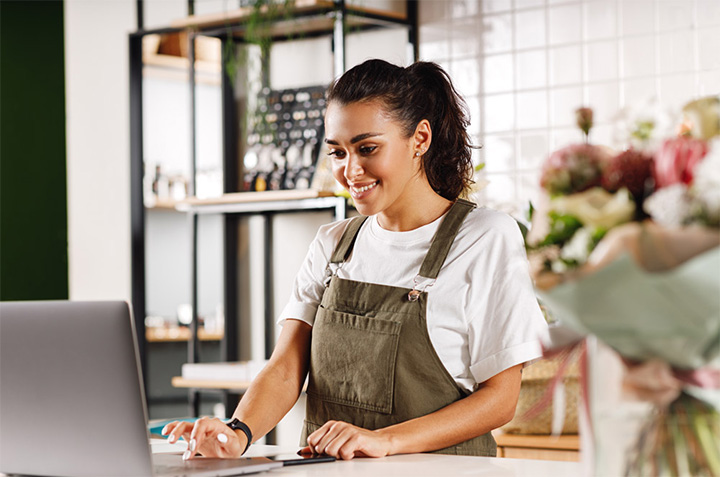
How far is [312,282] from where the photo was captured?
2.05 metres

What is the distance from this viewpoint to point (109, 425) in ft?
4.15

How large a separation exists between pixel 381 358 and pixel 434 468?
1.25 feet

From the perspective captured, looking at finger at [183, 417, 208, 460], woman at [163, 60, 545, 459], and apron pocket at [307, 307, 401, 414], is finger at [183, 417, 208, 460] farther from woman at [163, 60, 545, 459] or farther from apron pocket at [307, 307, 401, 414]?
apron pocket at [307, 307, 401, 414]

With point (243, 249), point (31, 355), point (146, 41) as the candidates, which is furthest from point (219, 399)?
point (31, 355)

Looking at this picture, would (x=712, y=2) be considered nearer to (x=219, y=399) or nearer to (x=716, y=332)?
(x=716, y=332)

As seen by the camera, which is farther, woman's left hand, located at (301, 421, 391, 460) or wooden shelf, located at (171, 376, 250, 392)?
wooden shelf, located at (171, 376, 250, 392)

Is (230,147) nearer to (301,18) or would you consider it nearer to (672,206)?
(301,18)

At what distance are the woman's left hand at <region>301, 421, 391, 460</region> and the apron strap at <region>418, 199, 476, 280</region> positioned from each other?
0.36m

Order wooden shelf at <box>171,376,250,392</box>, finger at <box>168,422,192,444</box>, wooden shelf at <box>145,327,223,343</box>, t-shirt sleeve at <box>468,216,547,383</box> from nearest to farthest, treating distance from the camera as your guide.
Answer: finger at <box>168,422,192,444</box>
t-shirt sleeve at <box>468,216,547,383</box>
wooden shelf at <box>171,376,250,392</box>
wooden shelf at <box>145,327,223,343</box>

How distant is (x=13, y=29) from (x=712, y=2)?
11.2 ft

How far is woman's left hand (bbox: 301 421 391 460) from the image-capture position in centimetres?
156

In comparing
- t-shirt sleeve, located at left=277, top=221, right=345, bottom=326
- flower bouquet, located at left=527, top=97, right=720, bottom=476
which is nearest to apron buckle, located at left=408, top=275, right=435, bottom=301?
t-shirt sleeve, located at left=277, top=221, right=345, bottom=326

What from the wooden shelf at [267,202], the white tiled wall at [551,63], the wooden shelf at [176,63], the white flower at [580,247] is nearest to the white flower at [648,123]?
the white flower at [580,247]

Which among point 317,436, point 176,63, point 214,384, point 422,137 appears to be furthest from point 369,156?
point 176,63
